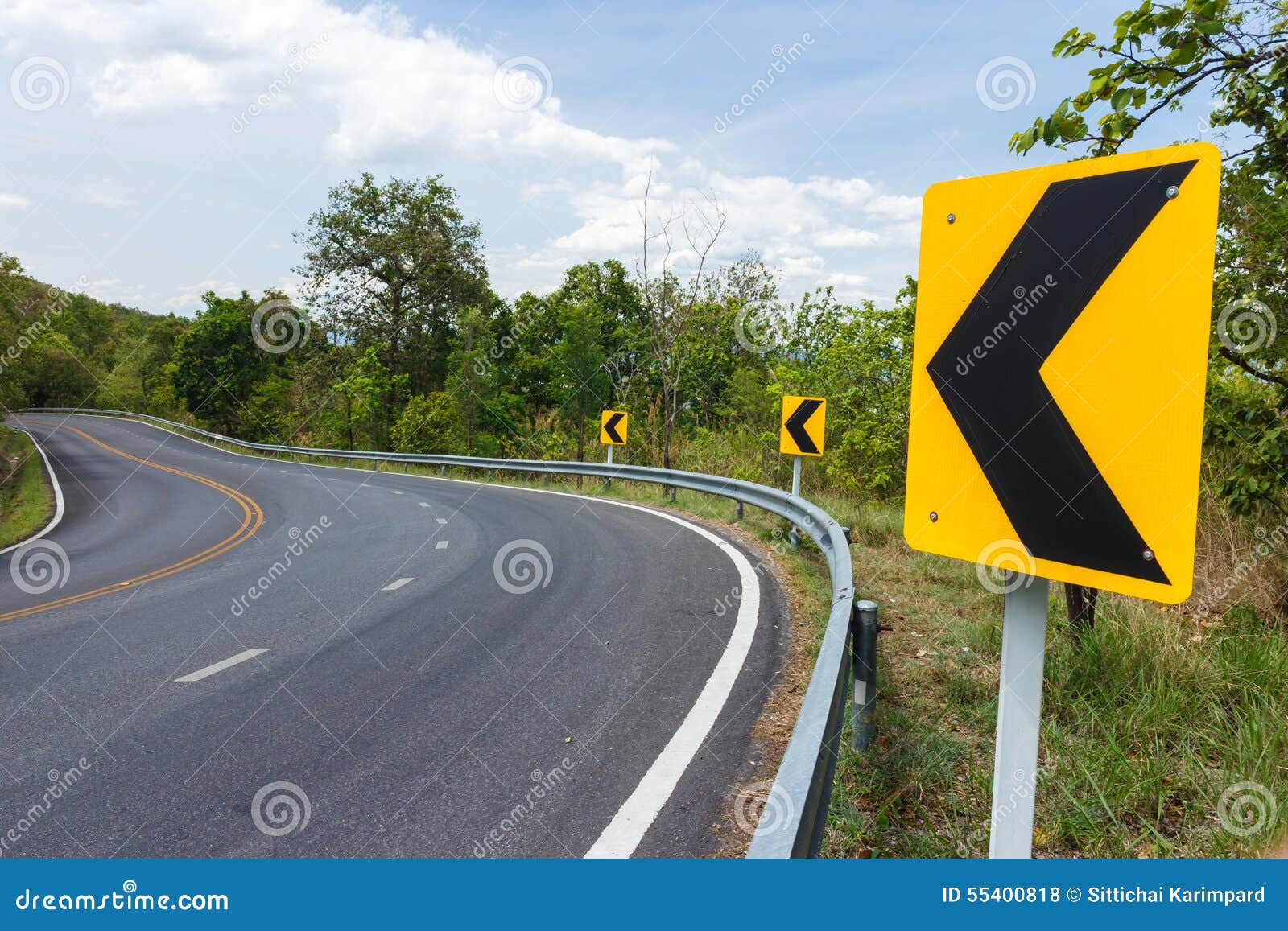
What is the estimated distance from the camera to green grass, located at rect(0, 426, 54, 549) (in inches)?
658

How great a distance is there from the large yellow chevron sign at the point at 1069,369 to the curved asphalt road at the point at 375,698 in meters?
2.13

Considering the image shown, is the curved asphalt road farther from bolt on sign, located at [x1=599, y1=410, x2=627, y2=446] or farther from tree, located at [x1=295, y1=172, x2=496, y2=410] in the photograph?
tree, located at [x1=295, y1=172, x2=496, y2=410]

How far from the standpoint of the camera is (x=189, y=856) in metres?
3.12

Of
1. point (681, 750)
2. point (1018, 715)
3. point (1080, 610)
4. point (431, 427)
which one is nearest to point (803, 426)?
point (1080, 610)

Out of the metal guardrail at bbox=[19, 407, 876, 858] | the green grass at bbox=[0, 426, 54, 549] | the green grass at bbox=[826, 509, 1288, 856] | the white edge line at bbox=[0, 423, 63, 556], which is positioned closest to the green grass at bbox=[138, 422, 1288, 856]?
the green grass at bbox=[826, 509, 1288, 856]

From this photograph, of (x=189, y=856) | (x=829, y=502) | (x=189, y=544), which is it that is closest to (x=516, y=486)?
(x=189, y=544)

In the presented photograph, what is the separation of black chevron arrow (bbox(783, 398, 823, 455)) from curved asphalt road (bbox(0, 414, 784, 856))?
176 cm

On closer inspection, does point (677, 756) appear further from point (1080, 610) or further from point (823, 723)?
point (1080, 610)

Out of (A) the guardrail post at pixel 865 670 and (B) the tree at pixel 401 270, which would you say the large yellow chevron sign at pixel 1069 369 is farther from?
(B) the tree at pixel 401 270

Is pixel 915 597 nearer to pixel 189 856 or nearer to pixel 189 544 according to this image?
pixel 189 856

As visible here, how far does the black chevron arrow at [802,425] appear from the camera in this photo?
388 inches

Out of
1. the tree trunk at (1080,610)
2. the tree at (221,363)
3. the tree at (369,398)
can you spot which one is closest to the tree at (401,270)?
the tree at (369,398)

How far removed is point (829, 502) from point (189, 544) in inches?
404

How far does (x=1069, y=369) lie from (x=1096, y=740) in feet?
8.75
